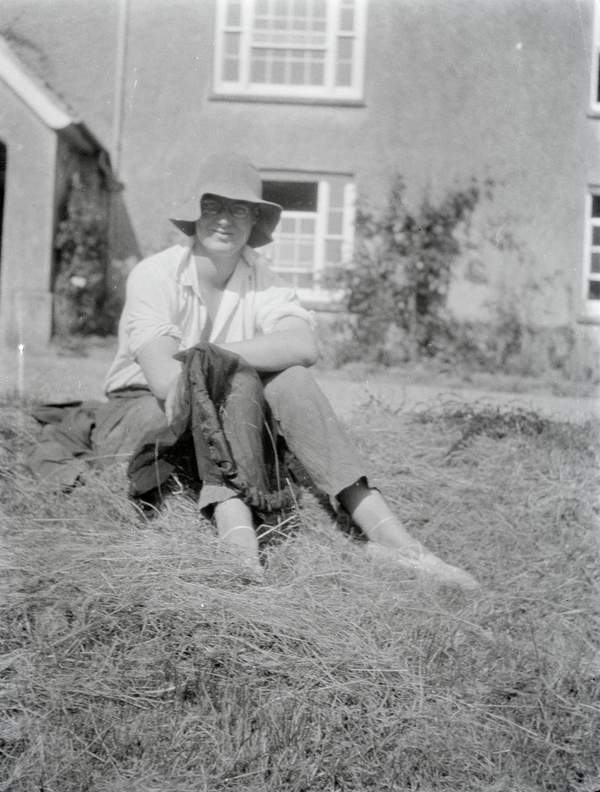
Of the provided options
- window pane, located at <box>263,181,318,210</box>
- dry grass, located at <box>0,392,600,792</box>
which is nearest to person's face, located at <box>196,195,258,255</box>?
dry grass, located at <box>0,392,600,792</box>

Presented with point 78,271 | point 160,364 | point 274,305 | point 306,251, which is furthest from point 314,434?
point 306,251

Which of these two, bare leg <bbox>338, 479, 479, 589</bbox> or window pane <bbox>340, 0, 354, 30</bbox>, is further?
window pane <bbox>340, 0, 354, 30</bbox>

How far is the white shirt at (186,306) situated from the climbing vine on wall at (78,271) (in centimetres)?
627

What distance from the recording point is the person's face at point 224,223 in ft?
9.91

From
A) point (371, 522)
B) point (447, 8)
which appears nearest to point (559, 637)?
point (371, 522)

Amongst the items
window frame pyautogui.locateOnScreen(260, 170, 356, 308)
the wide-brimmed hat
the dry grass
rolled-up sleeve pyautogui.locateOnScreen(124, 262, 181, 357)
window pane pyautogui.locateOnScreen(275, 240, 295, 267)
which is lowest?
the dry grass

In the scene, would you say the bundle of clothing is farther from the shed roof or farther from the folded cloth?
the shed roof

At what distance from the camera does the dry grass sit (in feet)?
5.66

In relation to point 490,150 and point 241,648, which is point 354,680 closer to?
point 241,648

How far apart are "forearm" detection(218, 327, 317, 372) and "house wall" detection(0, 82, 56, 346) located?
6.87 metres

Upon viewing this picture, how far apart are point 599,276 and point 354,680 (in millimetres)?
8959

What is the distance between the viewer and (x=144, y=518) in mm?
2717

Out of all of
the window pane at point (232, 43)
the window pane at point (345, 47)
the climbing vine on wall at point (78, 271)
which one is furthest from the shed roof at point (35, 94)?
the window pane at point (345, 47)

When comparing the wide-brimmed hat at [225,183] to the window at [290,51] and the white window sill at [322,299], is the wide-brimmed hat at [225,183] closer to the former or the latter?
the white window sill at [322,299]
